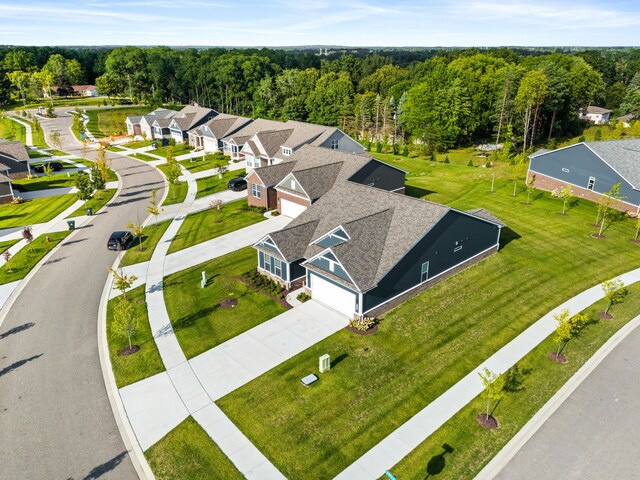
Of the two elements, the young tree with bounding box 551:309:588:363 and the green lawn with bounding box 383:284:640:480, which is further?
the young tree with bounding box 551:309:588:363

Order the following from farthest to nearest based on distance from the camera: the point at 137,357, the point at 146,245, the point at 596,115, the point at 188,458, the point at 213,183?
the point at 596,115
the point at 213,183
the point at 146,245
the point at 137,357
the point at 188,458

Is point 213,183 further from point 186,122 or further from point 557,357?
point 557,357

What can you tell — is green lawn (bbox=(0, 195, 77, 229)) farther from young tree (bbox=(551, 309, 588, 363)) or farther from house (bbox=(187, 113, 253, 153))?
young tree (bbox=(551, 309, 588, 363))

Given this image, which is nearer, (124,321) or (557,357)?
(557,357)

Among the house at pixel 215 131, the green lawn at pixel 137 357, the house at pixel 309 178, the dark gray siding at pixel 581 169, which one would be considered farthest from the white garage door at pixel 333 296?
the house at pixel 215 131

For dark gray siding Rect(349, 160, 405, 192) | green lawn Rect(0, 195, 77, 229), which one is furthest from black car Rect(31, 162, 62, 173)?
dark gray siding Rect(349, 160, 405, 192)

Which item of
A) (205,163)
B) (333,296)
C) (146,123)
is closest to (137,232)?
(333,296)

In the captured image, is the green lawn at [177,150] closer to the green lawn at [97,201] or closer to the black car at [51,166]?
the black car at [51,166]
